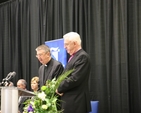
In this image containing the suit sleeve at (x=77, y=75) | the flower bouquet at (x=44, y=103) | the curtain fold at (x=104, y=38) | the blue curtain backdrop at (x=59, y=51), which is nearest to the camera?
the flower bouquet at (x=44, y=103)

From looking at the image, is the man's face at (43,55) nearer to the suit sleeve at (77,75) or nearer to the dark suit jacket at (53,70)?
the dark suit jacket at (53,70)

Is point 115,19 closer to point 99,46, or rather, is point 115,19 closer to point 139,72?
point 99,46

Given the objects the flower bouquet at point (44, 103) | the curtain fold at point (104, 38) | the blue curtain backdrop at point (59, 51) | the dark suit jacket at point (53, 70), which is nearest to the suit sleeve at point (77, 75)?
the dark suit jacket at point (53, 70)

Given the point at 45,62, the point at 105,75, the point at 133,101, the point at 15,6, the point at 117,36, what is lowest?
the point at 133,101

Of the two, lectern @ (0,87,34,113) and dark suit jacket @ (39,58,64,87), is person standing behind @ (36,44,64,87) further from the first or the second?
lectern @ (0,87,34,113)

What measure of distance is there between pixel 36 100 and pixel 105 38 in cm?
311

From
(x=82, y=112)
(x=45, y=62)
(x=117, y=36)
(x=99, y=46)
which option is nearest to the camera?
(x=82, y=112)

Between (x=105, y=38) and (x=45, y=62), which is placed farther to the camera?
(x=105, y=38)

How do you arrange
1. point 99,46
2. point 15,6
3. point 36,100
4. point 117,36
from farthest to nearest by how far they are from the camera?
point 15,6 < point 99,46 < point 117,36 < point 36,100

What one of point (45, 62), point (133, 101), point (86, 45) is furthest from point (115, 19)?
point (45, 62)

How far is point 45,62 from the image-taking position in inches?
133

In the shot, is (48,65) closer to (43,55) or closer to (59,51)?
(43,55)

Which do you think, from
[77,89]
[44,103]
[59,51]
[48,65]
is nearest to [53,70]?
[48,65]

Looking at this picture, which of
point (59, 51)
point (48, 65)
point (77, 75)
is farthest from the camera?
point (59, 51)
